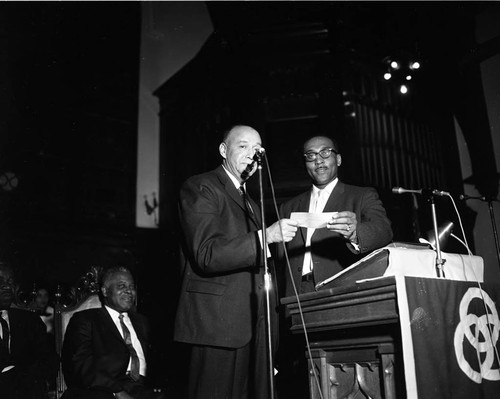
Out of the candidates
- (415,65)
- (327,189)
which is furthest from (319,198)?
(415,65)

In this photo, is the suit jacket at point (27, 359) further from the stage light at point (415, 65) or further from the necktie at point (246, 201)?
the stage light at point (415, 65)

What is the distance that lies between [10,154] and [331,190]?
21.7 feet

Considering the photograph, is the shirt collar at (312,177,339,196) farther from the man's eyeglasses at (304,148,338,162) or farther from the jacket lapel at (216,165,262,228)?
the jacket lapel at (216,165,262,228)

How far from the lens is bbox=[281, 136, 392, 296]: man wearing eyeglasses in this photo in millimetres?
2936

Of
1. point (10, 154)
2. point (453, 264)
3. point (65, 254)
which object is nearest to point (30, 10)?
point (10, 154)

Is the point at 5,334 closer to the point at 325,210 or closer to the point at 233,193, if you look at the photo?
the point at 233,193

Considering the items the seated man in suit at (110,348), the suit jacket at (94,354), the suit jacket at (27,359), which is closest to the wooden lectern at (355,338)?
the seated man in suit at (110,348)

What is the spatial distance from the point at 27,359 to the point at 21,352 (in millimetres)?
73

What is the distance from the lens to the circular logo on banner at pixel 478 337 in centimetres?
201

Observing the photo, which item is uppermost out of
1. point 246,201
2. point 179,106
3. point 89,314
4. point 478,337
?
point 179,106

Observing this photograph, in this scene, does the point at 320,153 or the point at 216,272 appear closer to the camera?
the point at 216,272

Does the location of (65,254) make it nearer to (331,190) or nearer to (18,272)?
(18,272)

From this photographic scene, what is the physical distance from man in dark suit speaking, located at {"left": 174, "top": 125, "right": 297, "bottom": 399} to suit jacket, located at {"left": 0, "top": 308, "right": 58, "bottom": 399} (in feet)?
5.99

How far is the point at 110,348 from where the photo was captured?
3.73 metres
